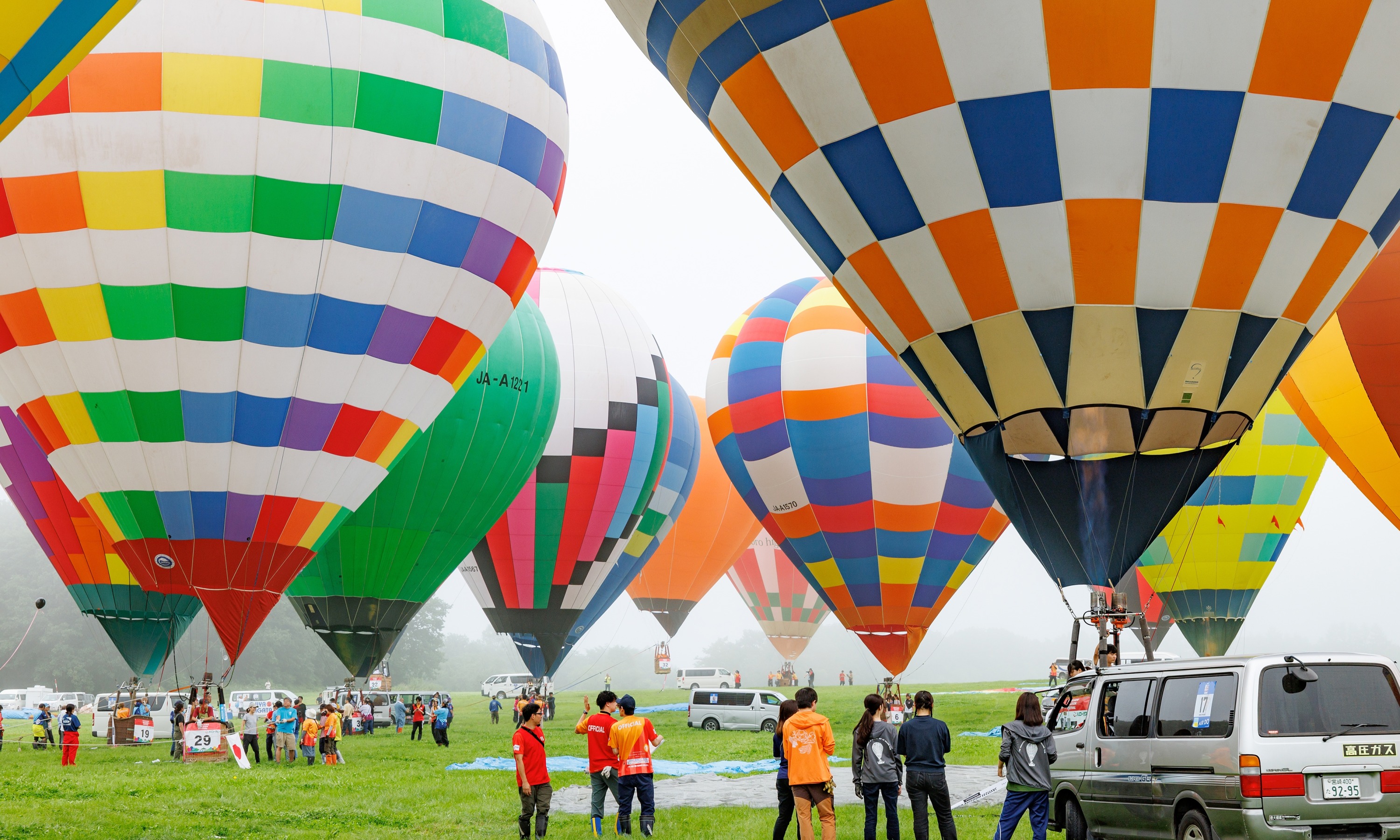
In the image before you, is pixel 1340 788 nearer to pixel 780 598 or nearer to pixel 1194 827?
pixel 1194 827

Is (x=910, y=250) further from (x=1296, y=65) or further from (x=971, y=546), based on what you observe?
(x=971, y=546)

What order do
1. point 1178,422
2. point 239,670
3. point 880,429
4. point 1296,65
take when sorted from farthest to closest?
point 239,670 < point 880,429 < point 1178,422 < point 1296,65

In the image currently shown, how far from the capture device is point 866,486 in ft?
57.0

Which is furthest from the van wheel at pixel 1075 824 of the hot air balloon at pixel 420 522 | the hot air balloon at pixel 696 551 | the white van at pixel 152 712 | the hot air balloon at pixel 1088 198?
the hot air balloon at pixel 696 551

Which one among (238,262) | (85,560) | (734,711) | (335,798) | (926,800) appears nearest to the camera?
(926,800)

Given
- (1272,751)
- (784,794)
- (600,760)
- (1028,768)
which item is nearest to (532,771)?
(600,760)

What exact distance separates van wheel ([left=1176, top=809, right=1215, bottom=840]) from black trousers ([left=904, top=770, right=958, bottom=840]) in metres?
1.43

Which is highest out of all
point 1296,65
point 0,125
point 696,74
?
point 696,74

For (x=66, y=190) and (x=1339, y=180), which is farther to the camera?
(x=66, y=190)

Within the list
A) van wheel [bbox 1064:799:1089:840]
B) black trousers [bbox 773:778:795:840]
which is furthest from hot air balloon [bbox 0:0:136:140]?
van wheel [bbox 1064:799:1089:840]

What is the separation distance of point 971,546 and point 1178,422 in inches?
394

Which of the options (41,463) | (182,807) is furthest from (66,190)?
(41,463)

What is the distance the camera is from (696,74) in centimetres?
912

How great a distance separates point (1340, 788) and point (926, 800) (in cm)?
239
